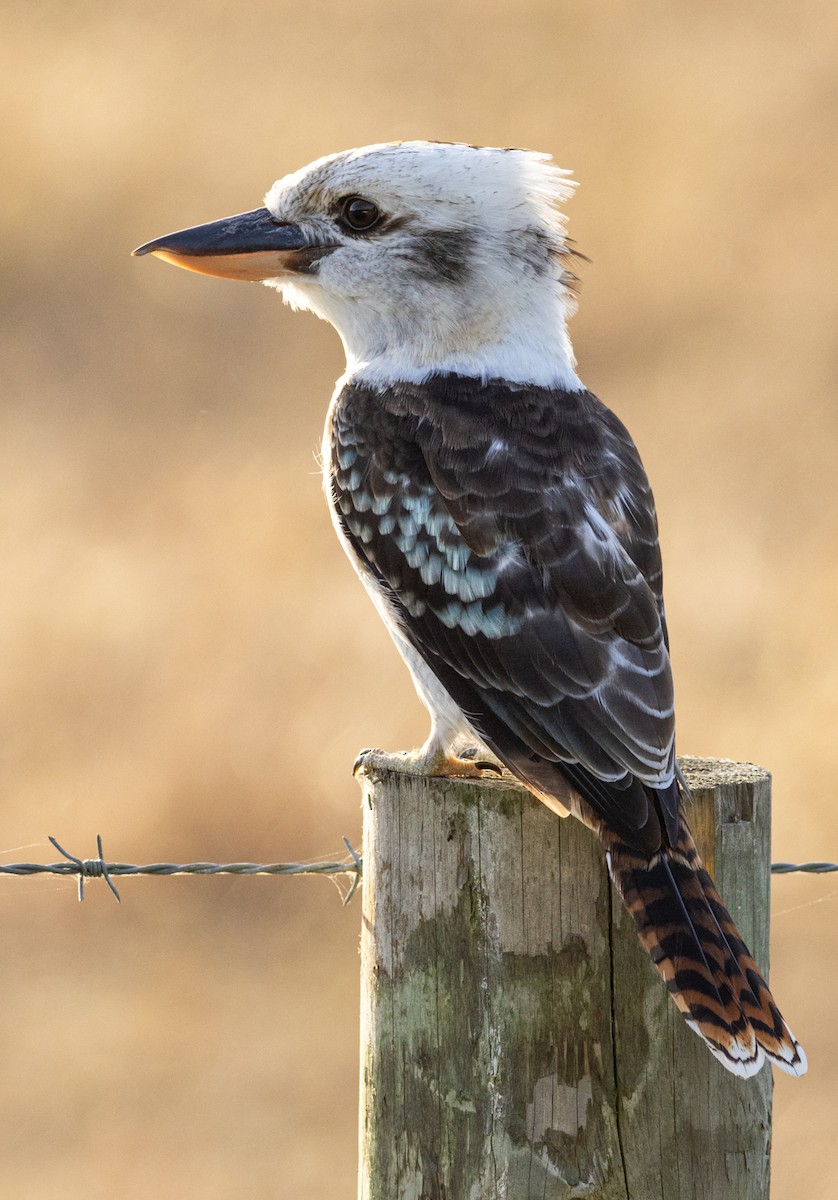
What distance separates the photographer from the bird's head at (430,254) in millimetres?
3430

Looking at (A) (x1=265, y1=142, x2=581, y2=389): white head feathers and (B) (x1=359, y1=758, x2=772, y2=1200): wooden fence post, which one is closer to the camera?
(B) (x1=359, y1=758, x2=772, y2=1200): wooden fence post

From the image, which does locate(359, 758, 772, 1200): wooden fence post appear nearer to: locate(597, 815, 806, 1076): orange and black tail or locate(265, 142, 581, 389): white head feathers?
locate(597, 815, 806, 1076): orange and black tail

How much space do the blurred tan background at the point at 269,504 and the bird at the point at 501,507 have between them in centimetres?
320

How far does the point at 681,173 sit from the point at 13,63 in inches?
217

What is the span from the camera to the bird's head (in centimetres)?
343

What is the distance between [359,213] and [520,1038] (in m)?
1.83

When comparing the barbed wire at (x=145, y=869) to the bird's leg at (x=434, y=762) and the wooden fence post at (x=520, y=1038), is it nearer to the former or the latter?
the bird's leg at (x=434, y=762)

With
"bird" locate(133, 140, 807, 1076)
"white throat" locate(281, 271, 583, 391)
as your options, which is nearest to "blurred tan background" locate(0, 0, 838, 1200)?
"bird" locate(133, 140, 807, 1076)

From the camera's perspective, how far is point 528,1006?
8.04ft

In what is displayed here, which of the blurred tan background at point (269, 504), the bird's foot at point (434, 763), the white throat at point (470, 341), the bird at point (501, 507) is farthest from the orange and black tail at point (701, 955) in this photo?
the blurred tan background at point (269, 504)

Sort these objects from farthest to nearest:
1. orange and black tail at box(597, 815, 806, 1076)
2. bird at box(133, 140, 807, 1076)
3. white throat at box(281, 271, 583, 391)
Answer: white throat at box(281, 271, 583, 391)
bird at box(133, 140, 807, 1076)
orange and black tail at box(597, 815, 806, 1076)

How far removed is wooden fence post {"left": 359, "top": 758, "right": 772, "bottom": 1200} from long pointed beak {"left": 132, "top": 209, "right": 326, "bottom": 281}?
1432 mm

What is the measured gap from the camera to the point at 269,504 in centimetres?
926

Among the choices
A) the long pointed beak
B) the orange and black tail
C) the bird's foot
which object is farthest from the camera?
the long pointed beak
